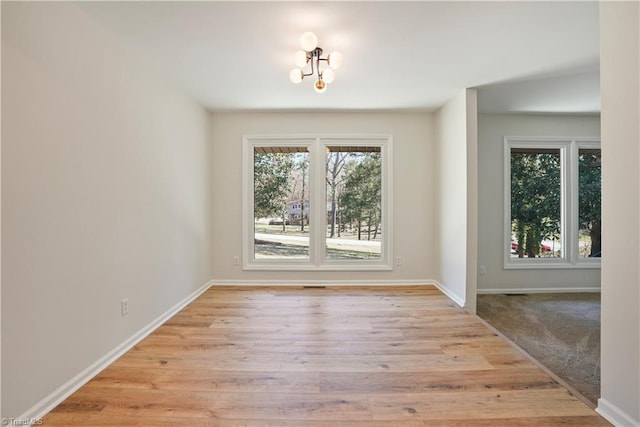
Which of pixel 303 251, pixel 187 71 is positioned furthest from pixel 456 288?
pixel 187 71

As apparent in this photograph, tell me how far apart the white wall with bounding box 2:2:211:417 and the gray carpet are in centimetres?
323

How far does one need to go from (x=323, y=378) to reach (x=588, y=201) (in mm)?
4516

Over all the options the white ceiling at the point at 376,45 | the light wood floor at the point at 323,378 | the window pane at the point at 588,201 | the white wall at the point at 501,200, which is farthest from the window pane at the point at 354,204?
the window pane at the point at 588,201

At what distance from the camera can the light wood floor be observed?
5.16 feet

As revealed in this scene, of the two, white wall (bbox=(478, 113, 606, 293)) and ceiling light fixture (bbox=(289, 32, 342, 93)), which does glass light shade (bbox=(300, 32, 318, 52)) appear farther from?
white wall (bbox=(478, 113, 606, 293))

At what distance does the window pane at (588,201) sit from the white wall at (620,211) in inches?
130

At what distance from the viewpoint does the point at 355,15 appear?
6.40 ft

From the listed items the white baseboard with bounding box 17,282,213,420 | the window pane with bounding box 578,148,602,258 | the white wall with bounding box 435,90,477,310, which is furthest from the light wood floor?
the window pane with bounding box 578,148,602,258

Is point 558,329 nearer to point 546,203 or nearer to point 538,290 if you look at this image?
point 538,290

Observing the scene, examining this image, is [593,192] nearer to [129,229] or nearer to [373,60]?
[373,60]

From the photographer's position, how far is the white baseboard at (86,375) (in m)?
1.55

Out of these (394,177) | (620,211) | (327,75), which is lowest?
(620,211)

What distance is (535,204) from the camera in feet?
13.4

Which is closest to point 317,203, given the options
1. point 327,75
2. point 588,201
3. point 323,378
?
point 327,75
